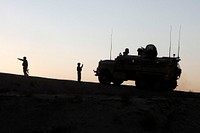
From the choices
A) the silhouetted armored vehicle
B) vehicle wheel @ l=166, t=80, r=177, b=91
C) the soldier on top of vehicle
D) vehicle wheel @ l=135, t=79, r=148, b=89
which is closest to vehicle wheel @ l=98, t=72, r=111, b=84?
the silhouetted armored vehicle

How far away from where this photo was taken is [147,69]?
34.0 meters

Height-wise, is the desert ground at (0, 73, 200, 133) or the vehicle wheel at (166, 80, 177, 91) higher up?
the vehicle wheel at (166, 80, 177, 91)

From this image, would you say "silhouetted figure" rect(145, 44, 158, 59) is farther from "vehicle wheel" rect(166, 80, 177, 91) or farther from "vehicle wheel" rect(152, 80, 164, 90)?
"vehicle wheel" rect(166, 80, 177, 91)

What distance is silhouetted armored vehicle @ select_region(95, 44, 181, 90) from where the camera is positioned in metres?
33.3

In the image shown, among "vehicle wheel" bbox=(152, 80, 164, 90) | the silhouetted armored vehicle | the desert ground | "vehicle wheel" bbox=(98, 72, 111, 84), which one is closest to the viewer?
the desert ground

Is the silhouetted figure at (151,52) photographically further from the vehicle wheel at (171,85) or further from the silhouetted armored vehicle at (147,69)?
the vehicle wheel at (171,85)

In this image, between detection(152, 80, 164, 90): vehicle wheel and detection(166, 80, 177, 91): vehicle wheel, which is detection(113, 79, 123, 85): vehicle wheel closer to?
detection(152, 80, 164, 90): vehicle wheel

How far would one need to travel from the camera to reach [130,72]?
35406 millimetres

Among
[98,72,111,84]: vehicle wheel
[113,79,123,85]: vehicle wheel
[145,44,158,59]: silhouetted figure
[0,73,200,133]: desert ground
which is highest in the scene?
[145,44,158,59]: silhouetted figure

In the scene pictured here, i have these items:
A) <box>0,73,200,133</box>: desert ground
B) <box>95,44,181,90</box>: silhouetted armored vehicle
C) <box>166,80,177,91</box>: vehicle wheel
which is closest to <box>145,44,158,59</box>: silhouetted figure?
<box>95,44,181,90</box>: silhouetted armored vehicle

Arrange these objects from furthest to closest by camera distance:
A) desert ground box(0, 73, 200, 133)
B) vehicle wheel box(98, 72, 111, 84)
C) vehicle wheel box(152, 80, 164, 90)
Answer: vehicle wheel box(98, 72, 111, 84)
vehicle wheel box(152, 80, 164, 90)
desert ground box(0, 73, 200, 133)

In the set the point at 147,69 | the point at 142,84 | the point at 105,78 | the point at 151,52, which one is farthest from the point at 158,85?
the point at 105,78

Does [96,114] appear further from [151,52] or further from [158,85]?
[151,52]

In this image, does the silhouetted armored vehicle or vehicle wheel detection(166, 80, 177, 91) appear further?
vehicle wheel detection(166, 80, 177, 91)
